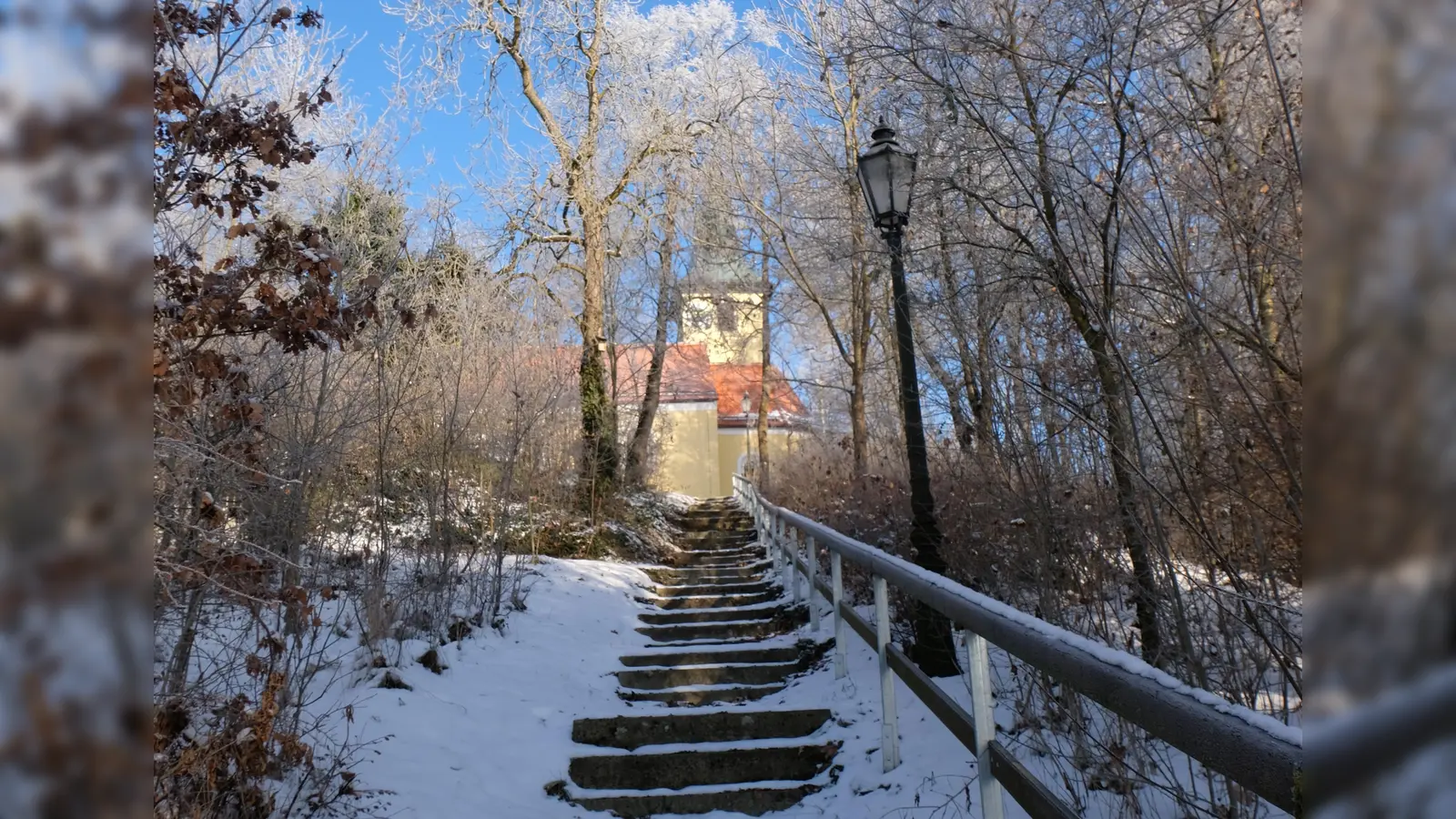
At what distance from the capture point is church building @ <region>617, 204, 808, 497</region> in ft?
64.6

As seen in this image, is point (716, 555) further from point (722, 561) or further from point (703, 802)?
point (703, 802)

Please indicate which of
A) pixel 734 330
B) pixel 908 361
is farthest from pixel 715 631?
pixel 734 330

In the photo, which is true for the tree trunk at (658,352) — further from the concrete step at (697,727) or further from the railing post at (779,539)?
the concrete step at (697,727)

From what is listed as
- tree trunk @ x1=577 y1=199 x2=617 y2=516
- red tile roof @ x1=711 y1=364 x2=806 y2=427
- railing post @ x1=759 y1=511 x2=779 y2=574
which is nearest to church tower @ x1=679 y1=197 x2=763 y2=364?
red tile roof @ x1=711 y1=364 x2=806 y2=427

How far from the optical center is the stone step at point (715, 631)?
7754 millimetres

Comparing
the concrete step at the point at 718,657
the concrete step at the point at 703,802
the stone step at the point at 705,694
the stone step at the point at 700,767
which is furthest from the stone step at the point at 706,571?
the concrete step at the point at 703,802

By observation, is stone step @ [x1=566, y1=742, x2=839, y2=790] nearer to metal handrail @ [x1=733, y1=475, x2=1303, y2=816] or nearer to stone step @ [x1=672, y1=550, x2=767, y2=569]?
metal handrail @ [x1=733, y1=475, x2=1303, y2=816]

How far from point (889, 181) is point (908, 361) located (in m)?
1.14

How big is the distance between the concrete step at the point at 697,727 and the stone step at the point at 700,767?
1.24 ft

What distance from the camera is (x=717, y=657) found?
22.4ft

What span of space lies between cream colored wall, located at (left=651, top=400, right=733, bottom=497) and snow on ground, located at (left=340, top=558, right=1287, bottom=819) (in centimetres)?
2022

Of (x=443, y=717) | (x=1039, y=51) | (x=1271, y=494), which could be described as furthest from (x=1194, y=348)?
(x=443, y=717)

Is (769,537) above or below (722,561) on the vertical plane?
above

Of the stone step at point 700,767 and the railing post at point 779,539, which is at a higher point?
the railing post at point 779,539
